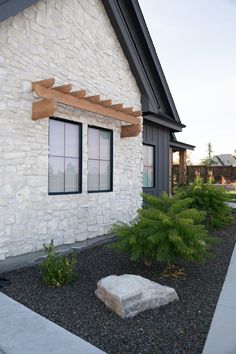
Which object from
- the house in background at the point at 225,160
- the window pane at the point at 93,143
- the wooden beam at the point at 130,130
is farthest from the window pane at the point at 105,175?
the house in background at the point at 225,160

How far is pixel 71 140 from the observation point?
21.8ft

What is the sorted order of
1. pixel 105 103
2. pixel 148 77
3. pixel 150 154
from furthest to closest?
pixel 150 154 < pixel 148 77 < pixel 105 103

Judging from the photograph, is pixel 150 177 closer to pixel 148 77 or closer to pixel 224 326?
pixel 148 77

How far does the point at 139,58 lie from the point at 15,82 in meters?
4.18

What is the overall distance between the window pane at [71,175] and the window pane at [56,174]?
0.14 meters

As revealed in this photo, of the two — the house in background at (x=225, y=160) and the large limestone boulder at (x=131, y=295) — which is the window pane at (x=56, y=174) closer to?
the large limestone boulder at (x=131, y=295)

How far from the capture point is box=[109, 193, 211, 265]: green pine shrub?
4.85 metres

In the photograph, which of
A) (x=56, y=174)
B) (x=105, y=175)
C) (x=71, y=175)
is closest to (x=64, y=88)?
(x=56, y=174)

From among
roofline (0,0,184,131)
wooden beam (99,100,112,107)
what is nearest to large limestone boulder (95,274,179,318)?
wooden beam (99,100,112,107)

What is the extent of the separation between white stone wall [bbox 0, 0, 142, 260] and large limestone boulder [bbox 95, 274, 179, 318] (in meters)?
2.05

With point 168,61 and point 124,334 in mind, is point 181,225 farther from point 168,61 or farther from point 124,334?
point 168,61

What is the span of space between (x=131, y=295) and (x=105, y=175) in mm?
4192

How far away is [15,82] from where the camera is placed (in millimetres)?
5371

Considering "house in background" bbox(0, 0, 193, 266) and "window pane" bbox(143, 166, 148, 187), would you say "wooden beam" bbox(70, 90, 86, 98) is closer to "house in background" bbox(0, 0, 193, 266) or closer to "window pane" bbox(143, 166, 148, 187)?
"house in background" bbox(0, 0, 193, 266)
